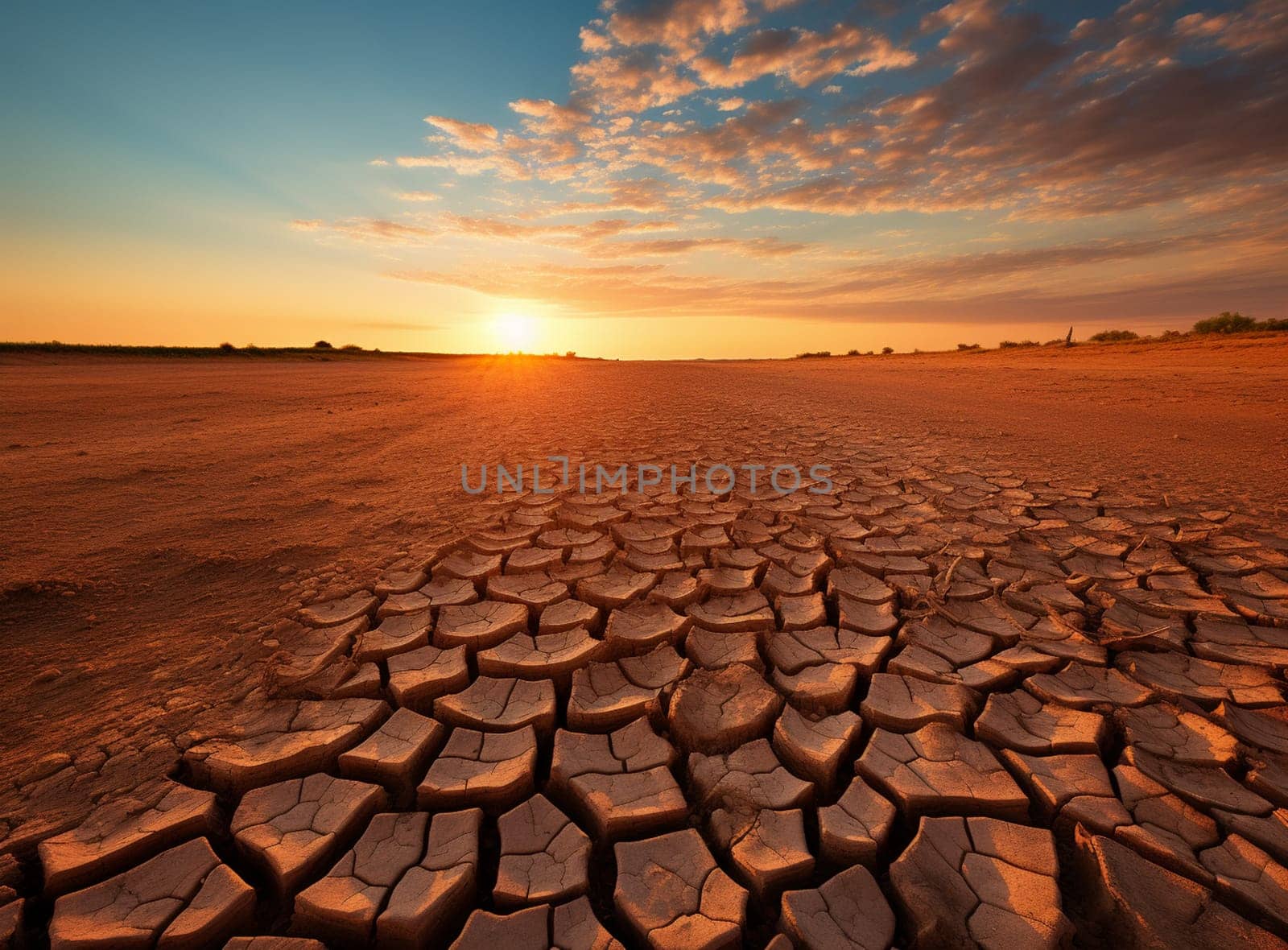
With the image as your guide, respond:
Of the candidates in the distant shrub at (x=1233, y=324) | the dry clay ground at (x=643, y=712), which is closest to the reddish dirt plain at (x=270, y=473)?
the dry clay ground at (x=643, y=712)

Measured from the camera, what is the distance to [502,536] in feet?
8.80

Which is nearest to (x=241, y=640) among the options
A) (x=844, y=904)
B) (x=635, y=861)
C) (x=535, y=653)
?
(x=535, y=653)

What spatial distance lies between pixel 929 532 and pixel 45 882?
3193mm

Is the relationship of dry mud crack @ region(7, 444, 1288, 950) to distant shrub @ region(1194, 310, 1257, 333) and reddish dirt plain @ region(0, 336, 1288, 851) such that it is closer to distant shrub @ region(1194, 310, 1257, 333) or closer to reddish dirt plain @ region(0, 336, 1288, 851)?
reddish dirt plain @ region(0, 336, 1288, 851)

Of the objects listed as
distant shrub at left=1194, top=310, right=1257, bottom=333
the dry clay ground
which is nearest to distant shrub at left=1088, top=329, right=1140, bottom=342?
distant shrub at left=1194, top=310, right=1257, bottom=333

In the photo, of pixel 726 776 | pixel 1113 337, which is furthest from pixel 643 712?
pixel 1113 337

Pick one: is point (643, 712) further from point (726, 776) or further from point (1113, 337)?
point (1113, 337)

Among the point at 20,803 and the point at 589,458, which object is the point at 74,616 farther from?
the point at 589,458

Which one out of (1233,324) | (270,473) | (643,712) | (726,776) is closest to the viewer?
(726,776)

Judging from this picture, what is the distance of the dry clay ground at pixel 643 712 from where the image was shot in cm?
100

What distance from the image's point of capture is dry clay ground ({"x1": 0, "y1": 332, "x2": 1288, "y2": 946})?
100 cm

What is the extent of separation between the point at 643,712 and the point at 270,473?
3506 mm

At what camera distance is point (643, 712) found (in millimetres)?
1503

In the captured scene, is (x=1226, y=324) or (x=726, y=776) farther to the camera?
(x=1226, y=324)
